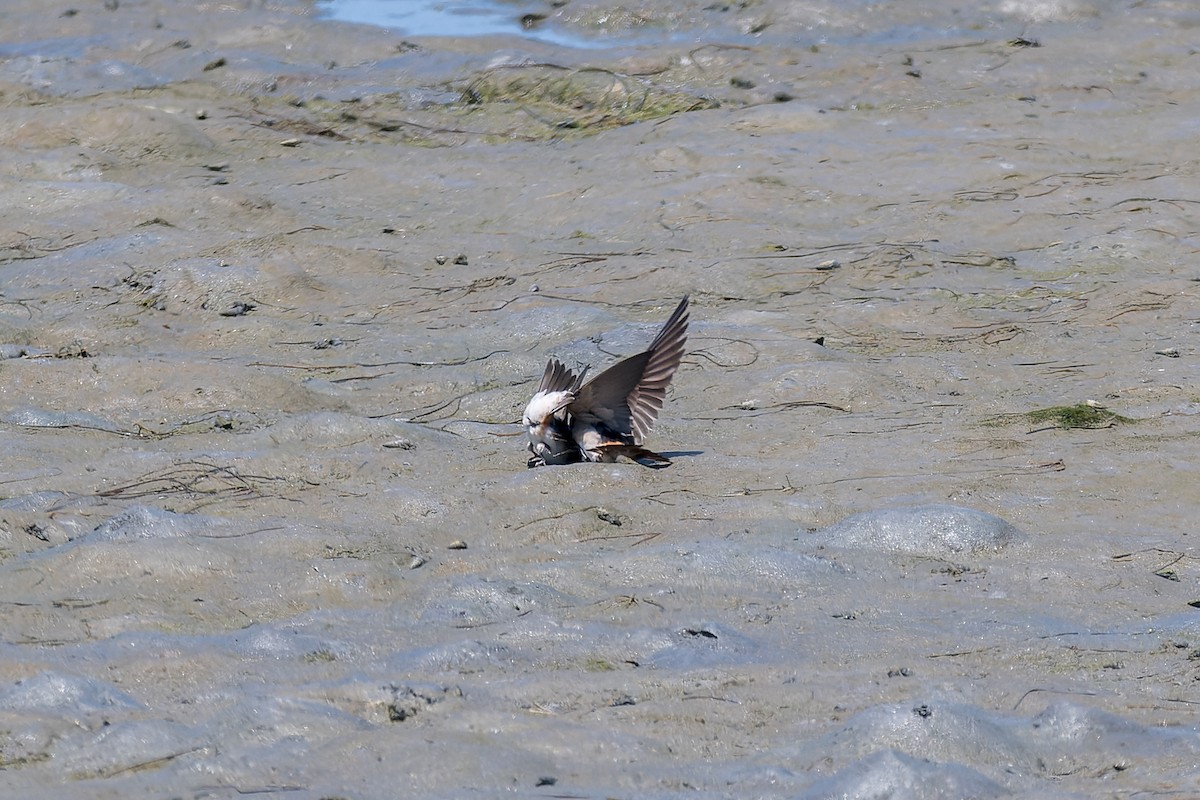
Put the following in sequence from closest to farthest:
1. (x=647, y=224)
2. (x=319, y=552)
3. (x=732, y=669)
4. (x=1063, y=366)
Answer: (x=732, y=669) < (x=319, y=552) < (x=1063, y=366) < (x=647, y=224)

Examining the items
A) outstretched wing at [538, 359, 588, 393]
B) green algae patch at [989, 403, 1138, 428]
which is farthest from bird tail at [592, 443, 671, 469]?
green algae patch at [989, 403, 1138, 428]

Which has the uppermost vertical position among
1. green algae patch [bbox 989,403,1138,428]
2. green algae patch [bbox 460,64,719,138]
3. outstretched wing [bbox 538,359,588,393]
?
outstretched wing [bbox 538,359,588,393]

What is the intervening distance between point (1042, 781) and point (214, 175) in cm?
775

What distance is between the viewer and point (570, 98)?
10.7m

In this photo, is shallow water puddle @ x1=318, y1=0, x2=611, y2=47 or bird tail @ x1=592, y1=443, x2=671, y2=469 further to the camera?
shallow water puddle @ x1=318, y1=0, x2=611, y2=47

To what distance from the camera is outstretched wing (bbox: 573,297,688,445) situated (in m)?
5.43

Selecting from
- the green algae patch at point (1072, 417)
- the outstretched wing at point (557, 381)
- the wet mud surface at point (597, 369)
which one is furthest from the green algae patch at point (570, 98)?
the green algae patch at point (1072, 417)

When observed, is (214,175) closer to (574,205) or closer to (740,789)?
(574,205)

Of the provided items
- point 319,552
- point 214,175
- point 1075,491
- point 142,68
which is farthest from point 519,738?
point 142,68

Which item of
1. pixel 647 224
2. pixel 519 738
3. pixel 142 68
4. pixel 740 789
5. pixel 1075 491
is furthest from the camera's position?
pixel 142 68

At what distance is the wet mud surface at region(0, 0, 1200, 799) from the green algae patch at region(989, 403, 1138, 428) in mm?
27

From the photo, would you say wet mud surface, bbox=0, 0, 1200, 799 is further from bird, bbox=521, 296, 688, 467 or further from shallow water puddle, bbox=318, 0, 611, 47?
shallow water puddle, bbox=318, 0, 611, 47

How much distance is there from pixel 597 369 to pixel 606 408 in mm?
978

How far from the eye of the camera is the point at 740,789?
3008 millimetres
